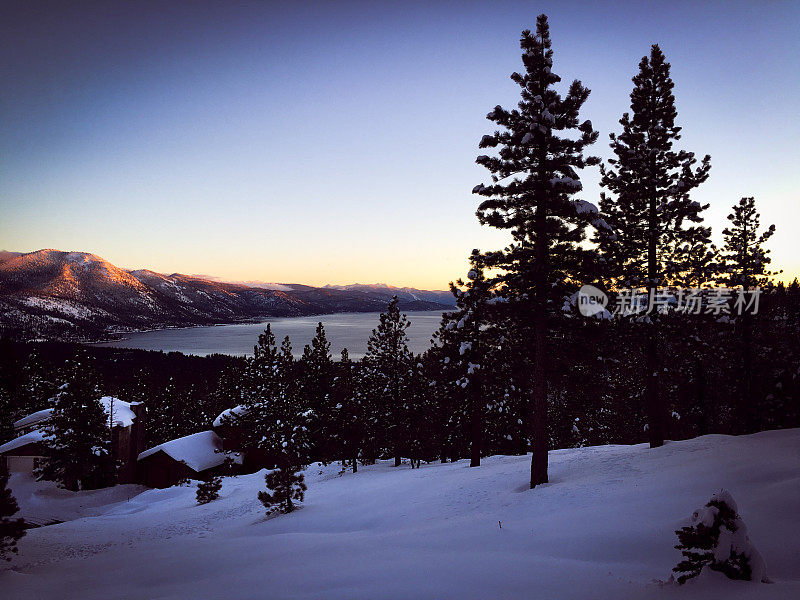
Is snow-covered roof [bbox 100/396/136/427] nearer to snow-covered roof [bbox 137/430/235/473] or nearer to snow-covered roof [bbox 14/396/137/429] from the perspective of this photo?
snow-covered roof [bbox 14/396/137/429]

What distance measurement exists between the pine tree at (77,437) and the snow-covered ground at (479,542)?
1679 centimetres

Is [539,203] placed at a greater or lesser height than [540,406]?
greater

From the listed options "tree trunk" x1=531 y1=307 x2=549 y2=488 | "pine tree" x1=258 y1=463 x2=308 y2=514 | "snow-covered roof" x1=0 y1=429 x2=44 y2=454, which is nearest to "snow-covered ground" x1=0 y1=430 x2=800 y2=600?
"tree trunk" x1=531 y1=307 x2=549 y2=488

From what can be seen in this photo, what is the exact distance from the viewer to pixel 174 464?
42.2 m

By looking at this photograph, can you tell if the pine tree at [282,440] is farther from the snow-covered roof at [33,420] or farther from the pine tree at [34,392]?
the pine tree at [34,392]

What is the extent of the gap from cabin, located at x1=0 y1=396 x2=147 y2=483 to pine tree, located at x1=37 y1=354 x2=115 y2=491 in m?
3.50

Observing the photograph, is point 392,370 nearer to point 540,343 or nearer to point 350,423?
point 350,423

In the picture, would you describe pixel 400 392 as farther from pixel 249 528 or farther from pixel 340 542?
pixel 340 542

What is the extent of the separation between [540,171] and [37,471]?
49325 mm

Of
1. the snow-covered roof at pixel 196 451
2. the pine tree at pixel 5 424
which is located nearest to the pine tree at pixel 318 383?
the snow-covered roof at pixel 196 451

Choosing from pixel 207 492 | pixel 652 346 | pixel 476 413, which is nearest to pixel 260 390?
pixel 207 492

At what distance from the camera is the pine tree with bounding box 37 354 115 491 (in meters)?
33.8

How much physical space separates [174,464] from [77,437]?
425 inches

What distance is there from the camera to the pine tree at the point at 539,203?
546 inches
